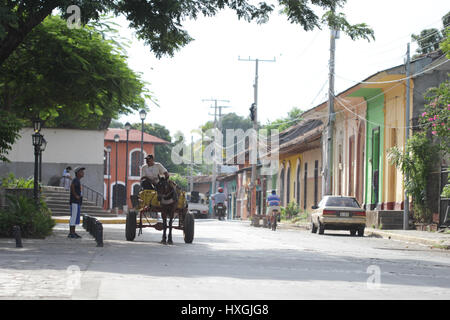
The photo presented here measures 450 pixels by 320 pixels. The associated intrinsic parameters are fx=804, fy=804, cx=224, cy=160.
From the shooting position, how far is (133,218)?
1902 cm

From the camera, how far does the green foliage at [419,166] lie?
31.1m

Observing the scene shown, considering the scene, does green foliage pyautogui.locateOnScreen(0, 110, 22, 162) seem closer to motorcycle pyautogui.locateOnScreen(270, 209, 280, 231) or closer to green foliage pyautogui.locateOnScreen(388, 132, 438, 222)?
motorcycle pyautogui.locateOnScreen(270, 209, 280, 231)

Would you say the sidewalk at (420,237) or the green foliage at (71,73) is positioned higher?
the green foliage at (71,73)

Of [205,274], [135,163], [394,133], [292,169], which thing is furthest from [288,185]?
[205,274]

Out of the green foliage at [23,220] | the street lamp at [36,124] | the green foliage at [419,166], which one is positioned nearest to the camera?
the green foliage at [23,220]

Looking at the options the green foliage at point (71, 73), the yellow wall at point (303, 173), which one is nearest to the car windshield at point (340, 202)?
the green foliage at point (71, 73)

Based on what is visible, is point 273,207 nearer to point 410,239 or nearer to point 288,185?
point 410,239

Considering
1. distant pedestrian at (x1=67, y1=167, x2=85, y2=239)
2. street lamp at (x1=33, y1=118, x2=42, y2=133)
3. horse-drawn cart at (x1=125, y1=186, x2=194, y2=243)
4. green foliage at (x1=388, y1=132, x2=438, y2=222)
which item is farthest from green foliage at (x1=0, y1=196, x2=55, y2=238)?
green foliage at (x1=388, y1=132, x2=438, y2=222)

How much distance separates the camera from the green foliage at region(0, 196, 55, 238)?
18656 millimetres

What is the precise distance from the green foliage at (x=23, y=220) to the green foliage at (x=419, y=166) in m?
16.3

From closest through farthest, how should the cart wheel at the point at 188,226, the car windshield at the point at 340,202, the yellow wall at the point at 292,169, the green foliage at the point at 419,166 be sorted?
the cart wheel at the point at 188,226
the car windshield at the point at 340,202
the green foliage at the point at 419,166
the yellow wall at the point at 292,169

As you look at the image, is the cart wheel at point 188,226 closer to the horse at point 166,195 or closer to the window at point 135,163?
the horse at point 166,195

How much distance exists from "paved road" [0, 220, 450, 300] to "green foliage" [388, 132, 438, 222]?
1463cm
